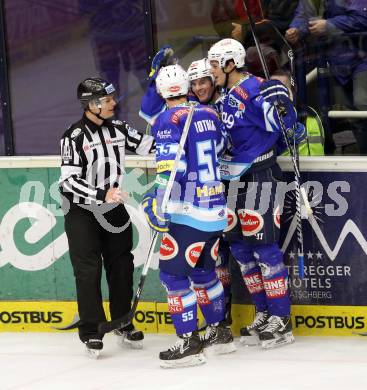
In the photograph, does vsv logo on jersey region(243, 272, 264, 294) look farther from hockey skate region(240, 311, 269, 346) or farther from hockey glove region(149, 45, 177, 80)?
hockey glove region(149, 45, 177, 80)

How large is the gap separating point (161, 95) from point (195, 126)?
1.64 feet

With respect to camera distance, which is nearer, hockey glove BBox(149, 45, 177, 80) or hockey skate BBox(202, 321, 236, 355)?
hockey skate BBox(202, 321, 236, 355)

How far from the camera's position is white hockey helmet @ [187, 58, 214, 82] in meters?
7.01

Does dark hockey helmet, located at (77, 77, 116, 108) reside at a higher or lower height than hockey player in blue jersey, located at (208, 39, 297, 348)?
higher

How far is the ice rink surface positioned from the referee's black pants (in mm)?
248

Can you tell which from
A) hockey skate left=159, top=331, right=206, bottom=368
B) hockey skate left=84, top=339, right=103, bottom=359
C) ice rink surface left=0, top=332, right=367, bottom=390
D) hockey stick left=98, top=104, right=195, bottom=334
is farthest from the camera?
hockey skate left=84, top=339, right=103, bottom=359

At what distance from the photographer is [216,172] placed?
6660mm

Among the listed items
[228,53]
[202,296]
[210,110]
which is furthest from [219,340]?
[228,53]

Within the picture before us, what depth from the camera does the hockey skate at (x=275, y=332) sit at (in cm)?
700

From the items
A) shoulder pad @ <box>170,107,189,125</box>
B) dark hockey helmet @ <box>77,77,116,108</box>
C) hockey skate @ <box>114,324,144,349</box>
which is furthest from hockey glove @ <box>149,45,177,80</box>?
hockey skate @ <box>114,324,144,349</box>

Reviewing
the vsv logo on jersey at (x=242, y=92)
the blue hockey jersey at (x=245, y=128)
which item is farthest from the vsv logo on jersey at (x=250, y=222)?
the vsv logo on jersey at (x=242, y=92)

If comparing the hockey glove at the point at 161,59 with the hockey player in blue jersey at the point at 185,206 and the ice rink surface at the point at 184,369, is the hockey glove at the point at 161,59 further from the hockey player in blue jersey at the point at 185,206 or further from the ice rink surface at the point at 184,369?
the ice rink surface at the point at 184,369

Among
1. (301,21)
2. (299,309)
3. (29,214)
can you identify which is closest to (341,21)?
(301,21)

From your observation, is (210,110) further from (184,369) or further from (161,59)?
(184,369)
